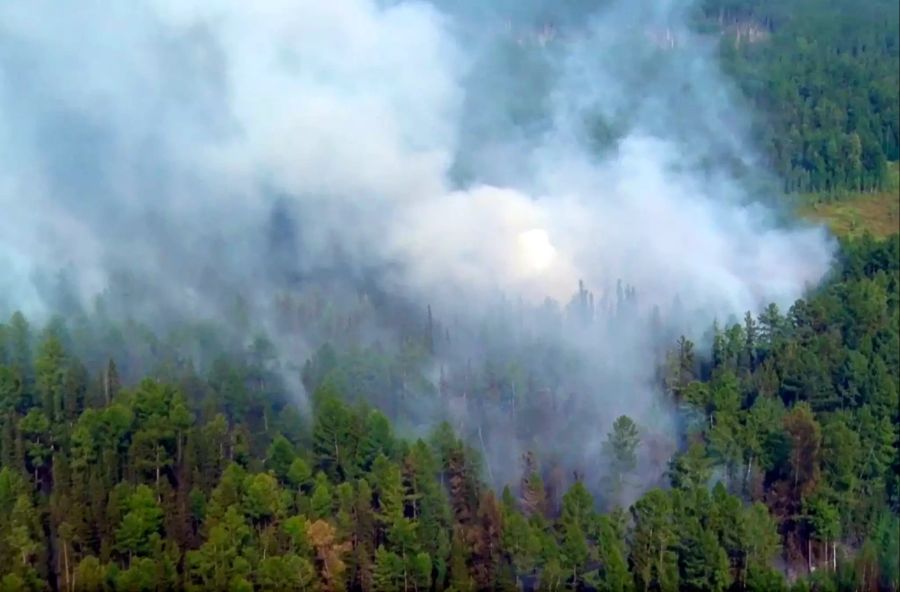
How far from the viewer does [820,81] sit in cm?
3028

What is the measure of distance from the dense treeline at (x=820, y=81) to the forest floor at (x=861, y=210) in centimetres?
39

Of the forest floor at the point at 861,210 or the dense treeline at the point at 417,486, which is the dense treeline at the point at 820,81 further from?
the dense treeline at the point at 417,486

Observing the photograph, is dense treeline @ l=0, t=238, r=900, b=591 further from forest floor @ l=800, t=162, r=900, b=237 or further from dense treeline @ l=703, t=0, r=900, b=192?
dense treeline @ l=703, t=0, r=900, b=192

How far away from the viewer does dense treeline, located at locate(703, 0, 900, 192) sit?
87.1 feet

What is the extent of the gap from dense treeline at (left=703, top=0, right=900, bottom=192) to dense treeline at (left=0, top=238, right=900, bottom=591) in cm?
948

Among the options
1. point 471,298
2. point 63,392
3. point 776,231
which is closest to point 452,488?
point 63,392

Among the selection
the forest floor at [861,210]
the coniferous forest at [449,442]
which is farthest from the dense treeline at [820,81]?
the coniferous forest at [449,442]

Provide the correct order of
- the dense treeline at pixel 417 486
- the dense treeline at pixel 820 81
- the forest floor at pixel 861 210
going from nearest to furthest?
the dense treeline at pixel 417 486, the forest floor at pixel 861 210, the dense treeline at pixel 820 81

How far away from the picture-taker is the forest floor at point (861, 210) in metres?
23.1

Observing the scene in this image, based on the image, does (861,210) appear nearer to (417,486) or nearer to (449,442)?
(449,442)

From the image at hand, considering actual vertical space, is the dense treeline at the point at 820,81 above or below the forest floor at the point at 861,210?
above

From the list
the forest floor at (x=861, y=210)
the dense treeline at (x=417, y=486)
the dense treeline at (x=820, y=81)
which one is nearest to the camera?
the dense treeline at (x=417, y=486)

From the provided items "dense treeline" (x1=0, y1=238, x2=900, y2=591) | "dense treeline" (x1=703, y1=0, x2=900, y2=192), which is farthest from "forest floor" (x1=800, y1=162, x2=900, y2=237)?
"dense treeline" (x1=0, y1=238, x2=900, y2=591)

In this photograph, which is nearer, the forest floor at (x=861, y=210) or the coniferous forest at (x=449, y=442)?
the coniferous forest at (x=449, y=442)
